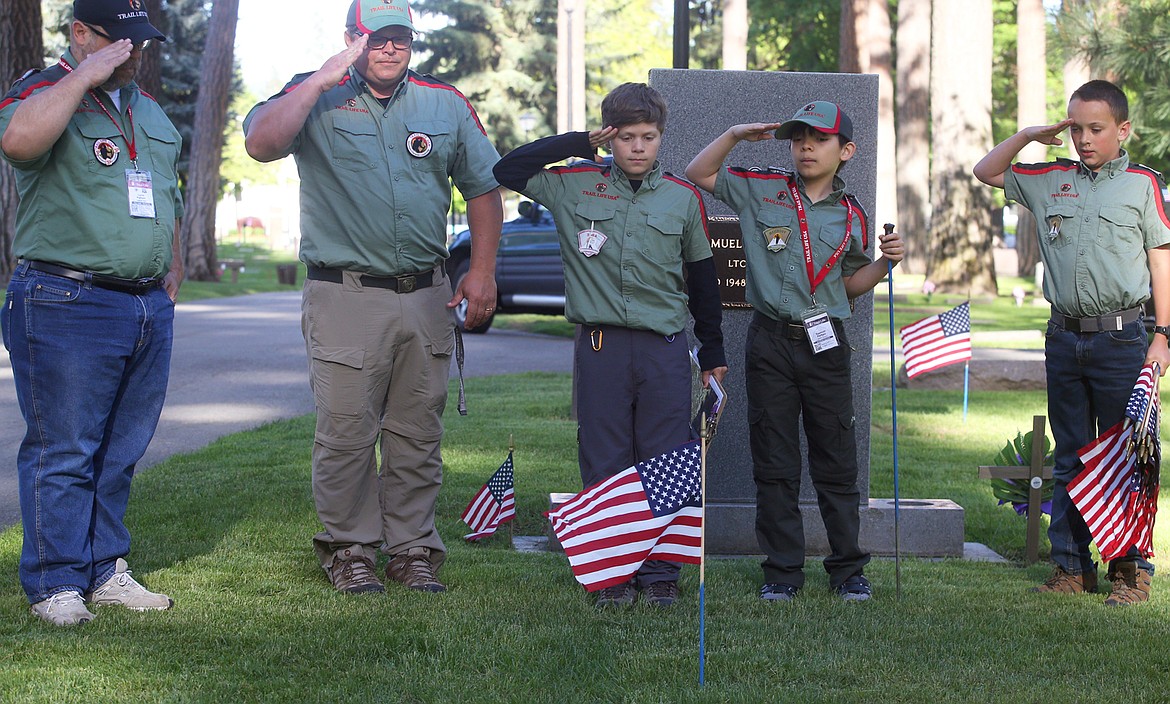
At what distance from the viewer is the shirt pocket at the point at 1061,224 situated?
18.7 feet

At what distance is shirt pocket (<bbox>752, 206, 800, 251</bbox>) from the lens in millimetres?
5645

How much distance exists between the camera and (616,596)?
5.43 meters

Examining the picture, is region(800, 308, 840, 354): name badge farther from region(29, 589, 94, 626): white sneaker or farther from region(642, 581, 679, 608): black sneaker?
region(29, 589, 94, 626): white sneaker

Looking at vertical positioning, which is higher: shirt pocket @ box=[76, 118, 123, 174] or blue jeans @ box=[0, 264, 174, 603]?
shirt pocket @ box=[76, 118, 123, 174]

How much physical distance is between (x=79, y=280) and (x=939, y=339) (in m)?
7.15

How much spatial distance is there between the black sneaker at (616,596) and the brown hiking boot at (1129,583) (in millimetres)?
1980

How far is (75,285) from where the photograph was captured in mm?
4812

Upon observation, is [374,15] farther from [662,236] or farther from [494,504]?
[494,504]

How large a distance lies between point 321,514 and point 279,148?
1.46 meters

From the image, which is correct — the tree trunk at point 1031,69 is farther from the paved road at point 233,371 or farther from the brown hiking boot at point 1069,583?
the brown hiking boot at point 1069,583

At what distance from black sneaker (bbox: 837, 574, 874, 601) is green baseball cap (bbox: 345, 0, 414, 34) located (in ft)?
9.36

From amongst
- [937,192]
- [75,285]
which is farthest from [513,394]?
[937,192]

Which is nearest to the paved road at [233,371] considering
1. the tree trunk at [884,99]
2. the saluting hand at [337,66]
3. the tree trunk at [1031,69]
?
the saluting hand at [337,66]

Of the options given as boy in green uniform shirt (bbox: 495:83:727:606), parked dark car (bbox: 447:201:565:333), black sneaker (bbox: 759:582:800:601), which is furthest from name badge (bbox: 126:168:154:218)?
parked dark car (bbox: 447:201:565:333)
